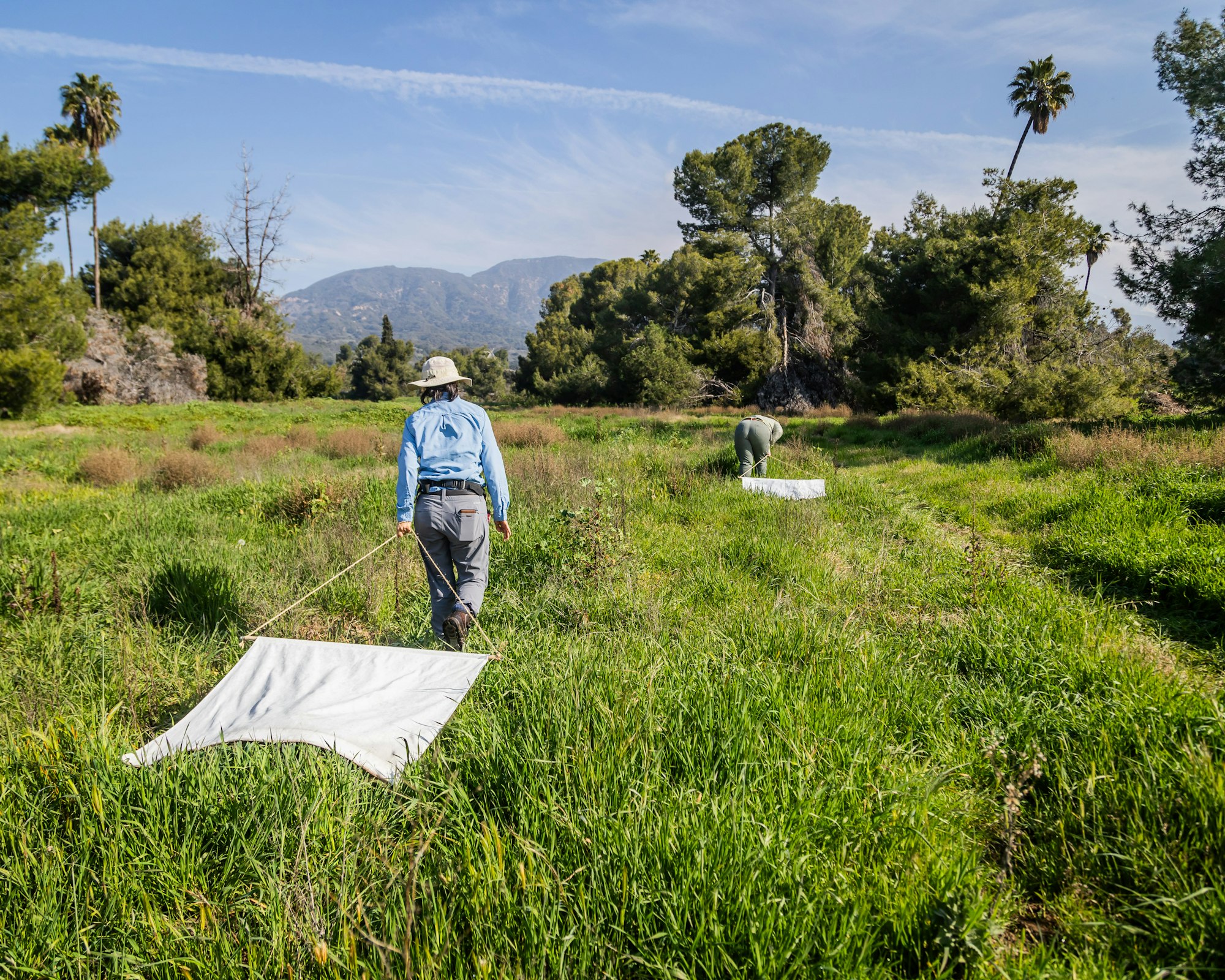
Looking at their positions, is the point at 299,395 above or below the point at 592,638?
above

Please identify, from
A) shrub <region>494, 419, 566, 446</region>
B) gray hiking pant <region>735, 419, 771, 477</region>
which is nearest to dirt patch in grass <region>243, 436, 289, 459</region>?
shrub <region>494, 419, 566, 446</region>

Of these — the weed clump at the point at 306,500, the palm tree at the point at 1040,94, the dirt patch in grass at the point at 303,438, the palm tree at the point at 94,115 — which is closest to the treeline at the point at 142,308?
the palm tree at the point at 94,115

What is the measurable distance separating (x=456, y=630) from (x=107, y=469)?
11481mm

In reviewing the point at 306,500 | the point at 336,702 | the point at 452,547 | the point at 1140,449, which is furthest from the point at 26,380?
the point at 1140,449

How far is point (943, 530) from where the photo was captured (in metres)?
6.84

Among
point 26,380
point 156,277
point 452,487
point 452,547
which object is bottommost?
point 452,547

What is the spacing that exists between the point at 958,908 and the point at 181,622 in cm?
519

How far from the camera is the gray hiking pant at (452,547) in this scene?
13.7 feet

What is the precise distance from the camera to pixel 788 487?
26.2ft

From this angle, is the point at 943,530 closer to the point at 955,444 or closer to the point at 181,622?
the point at 955,444

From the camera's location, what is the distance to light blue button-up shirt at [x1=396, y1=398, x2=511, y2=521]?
166 inches

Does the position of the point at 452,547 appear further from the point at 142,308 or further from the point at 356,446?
the point at 142,308

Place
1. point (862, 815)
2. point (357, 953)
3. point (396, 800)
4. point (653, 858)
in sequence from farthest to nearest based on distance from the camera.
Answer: point (396, 800), point (862, 815), point (653, 858), point (357, 953)

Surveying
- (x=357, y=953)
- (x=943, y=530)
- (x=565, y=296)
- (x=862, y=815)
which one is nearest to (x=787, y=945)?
(x=862, y=815)
